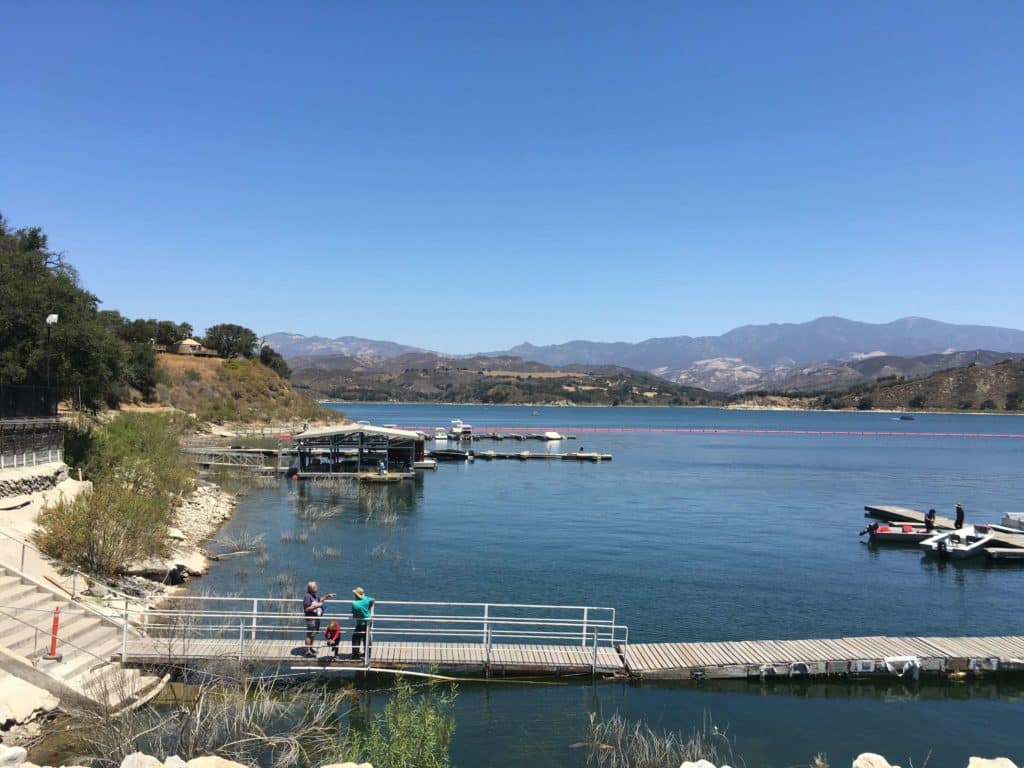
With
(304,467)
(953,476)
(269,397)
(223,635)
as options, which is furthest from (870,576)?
(269,397)

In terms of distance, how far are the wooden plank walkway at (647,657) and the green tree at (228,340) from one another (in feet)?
406

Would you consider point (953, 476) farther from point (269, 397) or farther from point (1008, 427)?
point (1008, 427)

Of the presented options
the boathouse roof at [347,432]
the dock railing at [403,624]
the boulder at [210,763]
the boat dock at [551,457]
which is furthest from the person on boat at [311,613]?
the boat dock at [551,457]

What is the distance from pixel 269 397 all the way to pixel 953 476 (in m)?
94.7

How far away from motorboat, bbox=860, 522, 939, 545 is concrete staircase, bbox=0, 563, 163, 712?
3557 centimetres

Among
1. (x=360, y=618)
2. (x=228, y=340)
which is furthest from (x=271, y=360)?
(x=360, y=618)

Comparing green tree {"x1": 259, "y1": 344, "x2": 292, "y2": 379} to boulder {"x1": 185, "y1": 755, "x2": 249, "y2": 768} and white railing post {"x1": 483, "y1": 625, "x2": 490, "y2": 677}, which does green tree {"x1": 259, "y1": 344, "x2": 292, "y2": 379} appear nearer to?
white railing post {"x1": 483, "y1": 625, "x2": 490, "y2": 677}

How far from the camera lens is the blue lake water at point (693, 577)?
53.3 feet

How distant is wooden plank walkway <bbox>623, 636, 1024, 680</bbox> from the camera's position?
59.5 ft

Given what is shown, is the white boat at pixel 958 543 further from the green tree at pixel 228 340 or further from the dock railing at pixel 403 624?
the green tree at pixel 228 340

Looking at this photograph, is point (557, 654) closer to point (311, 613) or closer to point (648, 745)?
point (648, 745)

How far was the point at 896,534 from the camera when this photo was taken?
39625 mm

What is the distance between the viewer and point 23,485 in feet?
76.9

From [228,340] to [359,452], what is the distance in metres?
84.1
